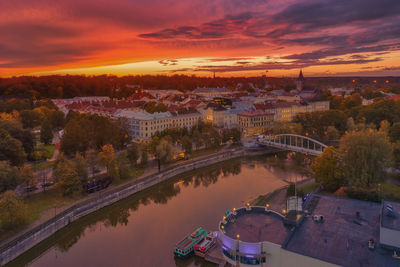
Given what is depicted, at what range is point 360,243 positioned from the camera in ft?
35.3

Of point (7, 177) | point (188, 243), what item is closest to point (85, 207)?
point (7, 177)

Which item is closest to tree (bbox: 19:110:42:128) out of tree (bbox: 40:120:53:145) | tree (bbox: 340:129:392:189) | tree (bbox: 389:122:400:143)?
tree (bbox: 40:120:53:145)

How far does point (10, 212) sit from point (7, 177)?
11.8 ft

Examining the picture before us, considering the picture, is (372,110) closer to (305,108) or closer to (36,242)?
(305,108)

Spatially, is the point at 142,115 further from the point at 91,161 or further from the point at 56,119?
the point at 91,161

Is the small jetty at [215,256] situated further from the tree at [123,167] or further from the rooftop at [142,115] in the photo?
the rooftop at [142,115]

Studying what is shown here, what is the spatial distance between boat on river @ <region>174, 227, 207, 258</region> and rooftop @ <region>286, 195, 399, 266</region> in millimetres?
4958

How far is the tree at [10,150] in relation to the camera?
21.0 meters

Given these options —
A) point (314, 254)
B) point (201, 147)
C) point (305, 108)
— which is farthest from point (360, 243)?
point (305, 108)

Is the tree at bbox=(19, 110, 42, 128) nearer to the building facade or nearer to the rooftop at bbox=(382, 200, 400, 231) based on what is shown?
the building facade

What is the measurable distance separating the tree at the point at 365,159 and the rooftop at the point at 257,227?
325 inches

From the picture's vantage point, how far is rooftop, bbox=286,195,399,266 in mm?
9906

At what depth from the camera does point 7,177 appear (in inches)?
687

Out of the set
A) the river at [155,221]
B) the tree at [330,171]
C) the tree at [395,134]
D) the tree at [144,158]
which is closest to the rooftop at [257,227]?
the river at [155,221]
